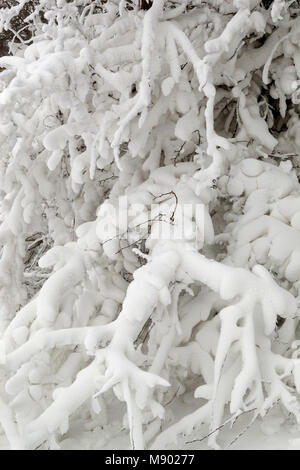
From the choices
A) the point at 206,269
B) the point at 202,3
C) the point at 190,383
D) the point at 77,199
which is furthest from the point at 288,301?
the point at 202,3

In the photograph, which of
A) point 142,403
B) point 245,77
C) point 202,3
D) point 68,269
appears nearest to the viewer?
point 142,403

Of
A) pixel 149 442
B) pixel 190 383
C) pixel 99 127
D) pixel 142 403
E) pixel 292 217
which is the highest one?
pixel 99 127

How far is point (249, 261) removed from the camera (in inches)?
98.4

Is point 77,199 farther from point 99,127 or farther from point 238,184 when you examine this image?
point 238,184

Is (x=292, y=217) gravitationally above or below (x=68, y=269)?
below

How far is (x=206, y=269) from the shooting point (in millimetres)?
2137

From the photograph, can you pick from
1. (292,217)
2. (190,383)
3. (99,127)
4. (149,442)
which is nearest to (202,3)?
(99,127)

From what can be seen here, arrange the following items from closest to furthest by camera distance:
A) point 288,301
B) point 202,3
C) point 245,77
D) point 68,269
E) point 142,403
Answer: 1. point 142,403
2. point 288,301
3. point 68,269
4. point 202,3
5. point 245,77

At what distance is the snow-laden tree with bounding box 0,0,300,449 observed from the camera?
2.07 m

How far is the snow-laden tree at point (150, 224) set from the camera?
6.78 ft

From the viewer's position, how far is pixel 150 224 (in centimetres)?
250

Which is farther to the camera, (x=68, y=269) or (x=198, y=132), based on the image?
(x=198, y=132)
